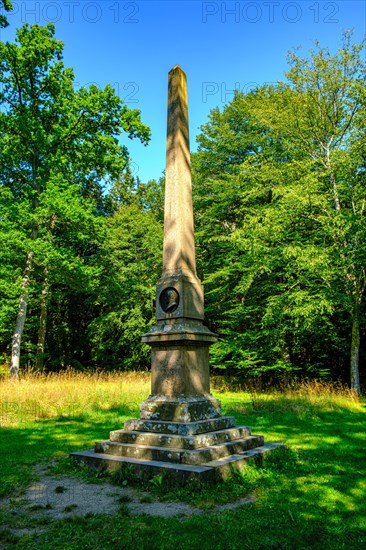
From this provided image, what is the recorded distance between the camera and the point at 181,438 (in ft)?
16.1

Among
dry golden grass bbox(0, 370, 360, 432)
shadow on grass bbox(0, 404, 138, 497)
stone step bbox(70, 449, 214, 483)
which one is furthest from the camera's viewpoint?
dry golden grass bbox(0, 370, 360, 432)

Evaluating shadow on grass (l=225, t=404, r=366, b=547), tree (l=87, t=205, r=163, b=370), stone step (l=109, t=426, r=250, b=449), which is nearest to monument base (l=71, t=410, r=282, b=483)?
stone step (l=109, t=426, r=250, b=449)

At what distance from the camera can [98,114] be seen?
59.8ft

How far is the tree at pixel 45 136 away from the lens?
16328 mm

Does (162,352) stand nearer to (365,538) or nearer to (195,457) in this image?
(195,457)

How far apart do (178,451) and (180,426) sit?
0.46 m

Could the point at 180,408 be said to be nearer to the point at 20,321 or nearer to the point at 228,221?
the point at 20,321

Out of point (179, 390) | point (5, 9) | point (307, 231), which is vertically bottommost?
point (179, 390)

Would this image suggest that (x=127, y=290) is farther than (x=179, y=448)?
Yes

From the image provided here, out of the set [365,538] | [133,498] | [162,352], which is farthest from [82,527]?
[162,352]

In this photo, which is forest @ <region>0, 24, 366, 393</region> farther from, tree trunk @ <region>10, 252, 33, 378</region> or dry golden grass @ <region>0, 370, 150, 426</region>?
dry golden grass @ <region>0, 370, 150, 426</region>

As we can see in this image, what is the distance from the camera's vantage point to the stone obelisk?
5.58 m

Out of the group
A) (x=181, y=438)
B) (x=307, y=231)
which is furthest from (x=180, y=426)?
(x=307, y=231)

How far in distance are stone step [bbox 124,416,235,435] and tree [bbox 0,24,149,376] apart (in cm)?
1177
